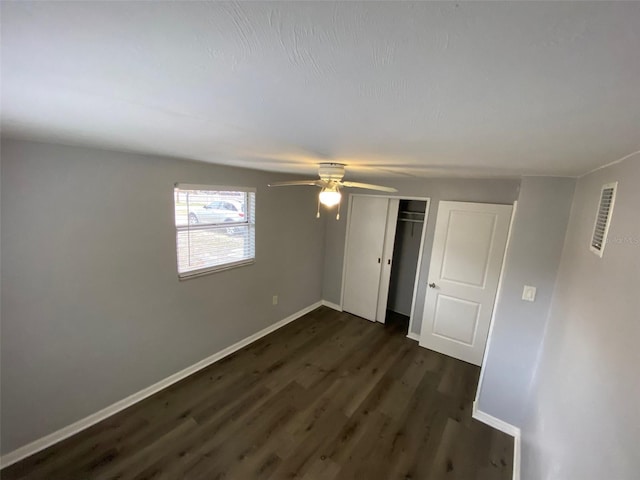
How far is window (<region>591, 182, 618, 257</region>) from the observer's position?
1299mm

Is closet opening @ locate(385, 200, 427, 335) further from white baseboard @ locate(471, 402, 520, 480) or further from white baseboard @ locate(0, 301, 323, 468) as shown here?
white baseboard @ locate(0, 301, 323, 468)

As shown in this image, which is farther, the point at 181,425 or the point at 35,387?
the point at 181,425

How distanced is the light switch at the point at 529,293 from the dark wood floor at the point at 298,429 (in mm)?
1199

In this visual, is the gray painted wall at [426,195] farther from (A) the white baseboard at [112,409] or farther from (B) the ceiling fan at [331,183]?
(B) the ceiling fan at [331,183]

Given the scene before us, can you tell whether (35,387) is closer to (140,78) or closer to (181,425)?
(181,425)

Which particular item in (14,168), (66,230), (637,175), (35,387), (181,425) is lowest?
(181,425)

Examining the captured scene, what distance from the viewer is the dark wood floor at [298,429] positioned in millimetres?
1984

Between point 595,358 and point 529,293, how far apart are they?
4.17ft

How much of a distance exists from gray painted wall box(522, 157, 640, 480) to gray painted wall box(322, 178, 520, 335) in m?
1.09

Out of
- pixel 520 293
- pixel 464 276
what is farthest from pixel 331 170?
pixel 464 276

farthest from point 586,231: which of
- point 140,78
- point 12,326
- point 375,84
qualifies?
point 12,326

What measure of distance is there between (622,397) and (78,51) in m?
1.67

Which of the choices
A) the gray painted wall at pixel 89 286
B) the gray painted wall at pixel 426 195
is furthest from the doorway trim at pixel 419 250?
the gray painted wall at pixel 89 286

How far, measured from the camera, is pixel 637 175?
3.55ft
